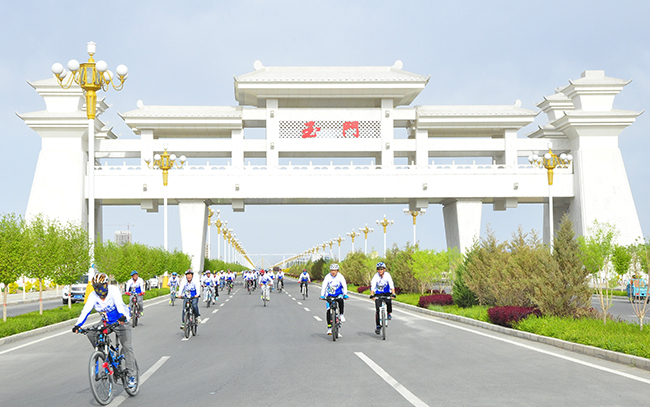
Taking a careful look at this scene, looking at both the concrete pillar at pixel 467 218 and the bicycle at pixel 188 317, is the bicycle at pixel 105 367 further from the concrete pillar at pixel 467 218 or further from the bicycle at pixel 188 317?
the concrete pillar at pixel 467 218

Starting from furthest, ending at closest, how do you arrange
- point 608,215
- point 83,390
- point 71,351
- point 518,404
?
point 608,215 → point 71,351 → point 83,390 → point 518,404

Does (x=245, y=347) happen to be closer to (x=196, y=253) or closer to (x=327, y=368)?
(x=327, y=368)

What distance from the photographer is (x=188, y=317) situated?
1619 cm

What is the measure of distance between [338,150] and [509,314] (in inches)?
1599

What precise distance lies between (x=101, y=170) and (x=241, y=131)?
12.8m

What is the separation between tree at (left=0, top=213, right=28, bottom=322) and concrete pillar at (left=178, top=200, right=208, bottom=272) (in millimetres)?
34165

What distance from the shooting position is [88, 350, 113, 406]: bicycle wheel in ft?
24.7

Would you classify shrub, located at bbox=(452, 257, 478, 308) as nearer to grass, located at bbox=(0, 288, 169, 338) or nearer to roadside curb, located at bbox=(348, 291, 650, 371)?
roadside curb, located at bbox=(348, 291, 650, 371)

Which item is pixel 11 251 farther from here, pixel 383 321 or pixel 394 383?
pixel 394 383

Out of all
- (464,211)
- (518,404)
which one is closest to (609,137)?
(464,211)

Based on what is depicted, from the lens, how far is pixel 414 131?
2331 inches

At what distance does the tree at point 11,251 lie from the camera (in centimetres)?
1975

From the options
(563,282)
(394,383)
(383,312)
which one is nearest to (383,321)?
(383,312)

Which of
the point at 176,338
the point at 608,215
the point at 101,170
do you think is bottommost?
the point at 176,338
